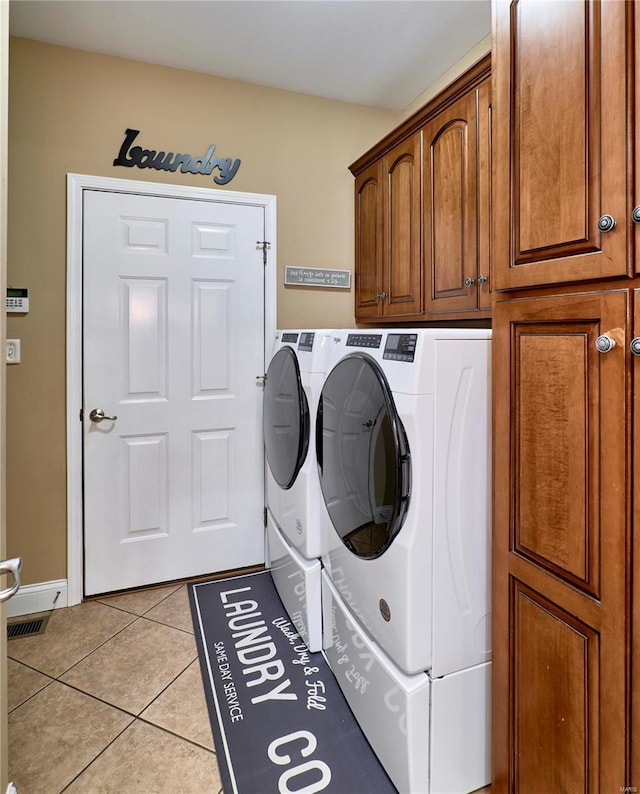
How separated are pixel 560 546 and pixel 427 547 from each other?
1.09 feet

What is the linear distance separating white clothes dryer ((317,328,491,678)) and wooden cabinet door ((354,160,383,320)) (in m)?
1.26

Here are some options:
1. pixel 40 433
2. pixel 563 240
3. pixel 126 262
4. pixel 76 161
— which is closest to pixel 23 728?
pixel 40 433

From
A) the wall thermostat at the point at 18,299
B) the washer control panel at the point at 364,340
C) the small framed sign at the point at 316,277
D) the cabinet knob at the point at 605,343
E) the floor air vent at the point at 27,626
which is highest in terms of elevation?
the small framed sign at the point at 316,277

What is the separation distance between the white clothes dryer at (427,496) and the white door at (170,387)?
1.34 m

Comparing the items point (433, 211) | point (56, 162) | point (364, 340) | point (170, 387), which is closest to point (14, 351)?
point (170, 387)

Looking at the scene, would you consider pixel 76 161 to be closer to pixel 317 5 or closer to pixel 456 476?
pixel 317 5

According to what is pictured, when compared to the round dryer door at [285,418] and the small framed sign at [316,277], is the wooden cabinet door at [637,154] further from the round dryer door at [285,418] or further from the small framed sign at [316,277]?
the small framed sign at [316,277]

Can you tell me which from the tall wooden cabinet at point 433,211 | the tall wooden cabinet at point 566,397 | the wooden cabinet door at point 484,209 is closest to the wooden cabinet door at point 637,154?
the tall wooden cabinet at point 566,397

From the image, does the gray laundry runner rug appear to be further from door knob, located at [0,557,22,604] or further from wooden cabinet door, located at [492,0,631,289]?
wooden cabinet door, located at [492,0,631,289]

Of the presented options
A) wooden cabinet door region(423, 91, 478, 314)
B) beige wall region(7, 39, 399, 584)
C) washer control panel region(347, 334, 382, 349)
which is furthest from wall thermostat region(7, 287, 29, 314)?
wooden cabinet door region(423, 91, 478, 314)

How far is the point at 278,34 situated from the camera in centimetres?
214

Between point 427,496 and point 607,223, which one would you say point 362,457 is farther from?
point 607,223

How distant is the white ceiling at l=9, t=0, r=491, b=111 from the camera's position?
1.96m

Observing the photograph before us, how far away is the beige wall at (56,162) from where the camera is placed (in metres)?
2.18
